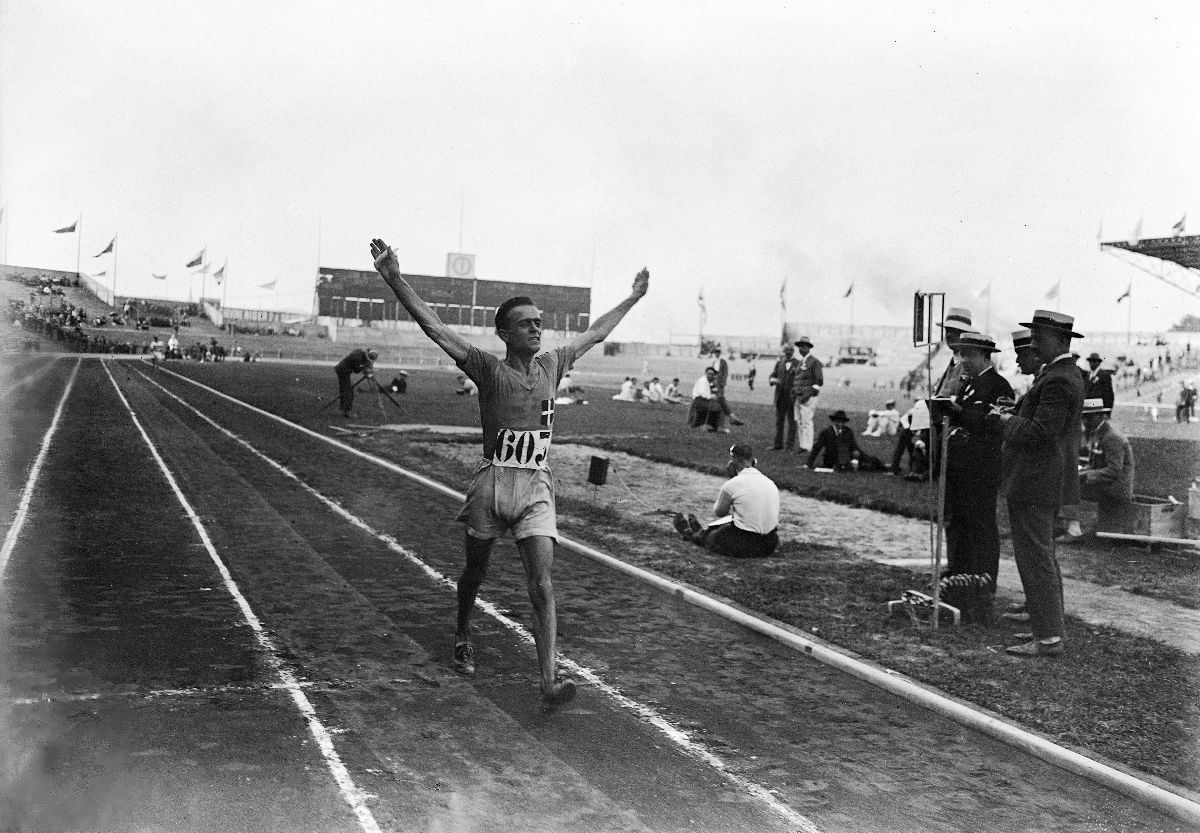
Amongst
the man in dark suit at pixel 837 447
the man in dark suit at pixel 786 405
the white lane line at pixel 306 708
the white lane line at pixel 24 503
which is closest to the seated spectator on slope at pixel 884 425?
the man in dark suit at pixel 786 405

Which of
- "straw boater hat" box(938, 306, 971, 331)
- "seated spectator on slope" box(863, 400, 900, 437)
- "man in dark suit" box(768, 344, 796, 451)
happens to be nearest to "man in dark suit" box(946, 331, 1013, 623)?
"straw boater hat" box(938, 306, 971, 331)

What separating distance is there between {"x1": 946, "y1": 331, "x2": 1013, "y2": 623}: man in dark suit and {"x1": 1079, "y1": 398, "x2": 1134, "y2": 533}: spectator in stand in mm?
3461

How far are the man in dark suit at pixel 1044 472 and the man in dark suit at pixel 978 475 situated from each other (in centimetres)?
52

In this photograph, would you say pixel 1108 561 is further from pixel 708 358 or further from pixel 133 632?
pixel 708 358

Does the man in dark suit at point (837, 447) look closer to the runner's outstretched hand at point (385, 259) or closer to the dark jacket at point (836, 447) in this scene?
the dark jacket at point (836, 447)

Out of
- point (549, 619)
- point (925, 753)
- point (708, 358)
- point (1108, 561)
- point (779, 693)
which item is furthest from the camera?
point (708, 358)

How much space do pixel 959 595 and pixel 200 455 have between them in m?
11.5

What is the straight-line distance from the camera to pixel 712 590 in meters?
7.73

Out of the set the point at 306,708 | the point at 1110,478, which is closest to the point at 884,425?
the point at 1110,478

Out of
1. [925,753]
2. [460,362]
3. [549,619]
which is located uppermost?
[460,362]

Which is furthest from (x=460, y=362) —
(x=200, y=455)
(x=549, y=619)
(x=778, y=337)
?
(x=778, y=337)

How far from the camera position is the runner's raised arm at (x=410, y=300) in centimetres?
502

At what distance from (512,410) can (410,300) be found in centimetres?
75

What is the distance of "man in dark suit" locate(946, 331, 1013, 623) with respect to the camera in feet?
22.5
